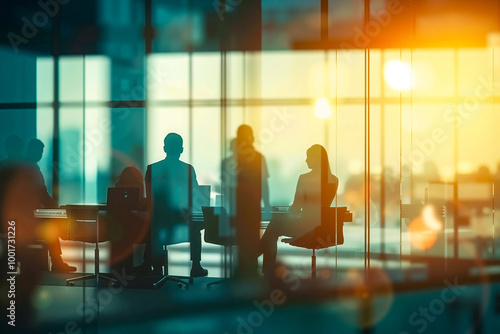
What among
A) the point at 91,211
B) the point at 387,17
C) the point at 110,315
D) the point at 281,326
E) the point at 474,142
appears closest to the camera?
the point at 281,326

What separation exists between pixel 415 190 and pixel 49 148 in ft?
21.1

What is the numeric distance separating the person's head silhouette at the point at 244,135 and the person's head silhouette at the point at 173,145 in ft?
2.25

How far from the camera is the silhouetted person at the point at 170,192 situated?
20.2ft

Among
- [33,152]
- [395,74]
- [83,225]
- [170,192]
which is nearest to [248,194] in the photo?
[170,192]

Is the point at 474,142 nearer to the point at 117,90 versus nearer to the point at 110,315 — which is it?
the point at 117,90

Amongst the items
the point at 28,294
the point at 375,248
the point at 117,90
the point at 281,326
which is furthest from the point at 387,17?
the point at 28,294

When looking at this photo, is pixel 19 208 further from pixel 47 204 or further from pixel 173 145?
pixel 173 145

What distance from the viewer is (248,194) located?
5.89 metres

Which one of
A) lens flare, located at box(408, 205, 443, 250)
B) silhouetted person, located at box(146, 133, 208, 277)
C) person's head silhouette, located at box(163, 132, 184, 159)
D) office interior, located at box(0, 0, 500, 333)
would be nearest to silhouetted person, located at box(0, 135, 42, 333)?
silhouetted person, located at box(146, 133, 208, 277)

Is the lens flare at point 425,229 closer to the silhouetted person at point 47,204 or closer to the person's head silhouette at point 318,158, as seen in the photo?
the person's head silhouette at point 318,158

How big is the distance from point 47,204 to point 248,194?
233 centimetres

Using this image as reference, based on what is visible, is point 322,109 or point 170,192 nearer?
point 170,192

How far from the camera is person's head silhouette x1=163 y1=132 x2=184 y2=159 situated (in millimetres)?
6345

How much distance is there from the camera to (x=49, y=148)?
10.1 meters
